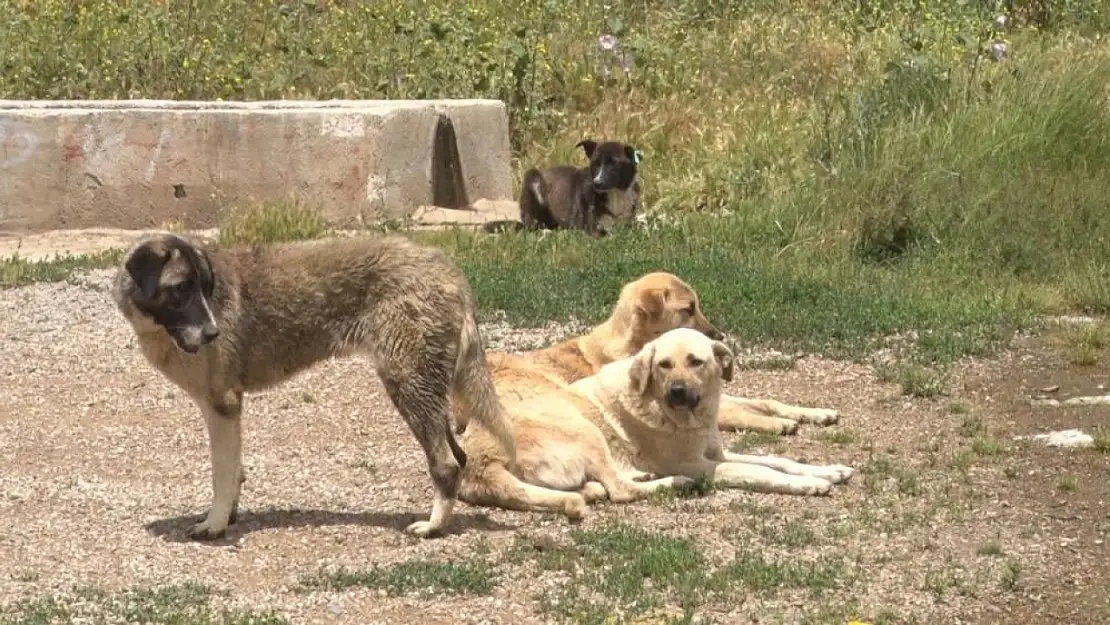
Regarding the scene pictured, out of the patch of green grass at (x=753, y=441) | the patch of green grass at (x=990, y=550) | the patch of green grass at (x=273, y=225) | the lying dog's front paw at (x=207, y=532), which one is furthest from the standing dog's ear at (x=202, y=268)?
the patch of green grass at (x=273, y=225)

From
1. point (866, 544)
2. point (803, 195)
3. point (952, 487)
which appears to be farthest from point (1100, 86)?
point (866, 544)

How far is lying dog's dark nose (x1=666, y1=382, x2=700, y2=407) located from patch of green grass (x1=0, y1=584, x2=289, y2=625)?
237cm

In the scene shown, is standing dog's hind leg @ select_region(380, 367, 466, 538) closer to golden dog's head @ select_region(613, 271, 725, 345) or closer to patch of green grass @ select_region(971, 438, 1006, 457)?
golden dog's head @ select_region(613, 271, 725, 345)

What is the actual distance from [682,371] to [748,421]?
107 cm

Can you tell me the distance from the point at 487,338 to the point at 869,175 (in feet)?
11.2

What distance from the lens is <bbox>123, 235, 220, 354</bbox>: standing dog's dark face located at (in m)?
6.90

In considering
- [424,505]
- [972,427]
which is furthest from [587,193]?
[424,505]

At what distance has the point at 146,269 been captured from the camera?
22.8 feet

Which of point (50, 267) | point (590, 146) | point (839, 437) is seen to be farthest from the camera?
point (590, 146)

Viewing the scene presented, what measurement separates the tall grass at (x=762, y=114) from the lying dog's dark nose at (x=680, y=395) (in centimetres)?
251

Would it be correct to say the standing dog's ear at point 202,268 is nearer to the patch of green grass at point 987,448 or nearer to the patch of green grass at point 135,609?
the patch of green grass at point 135,609

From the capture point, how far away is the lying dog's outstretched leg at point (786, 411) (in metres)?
9.02

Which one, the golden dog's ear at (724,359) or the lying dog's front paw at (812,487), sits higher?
the golden dog's ear at (724,359)

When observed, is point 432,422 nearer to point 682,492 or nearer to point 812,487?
point 682,492
